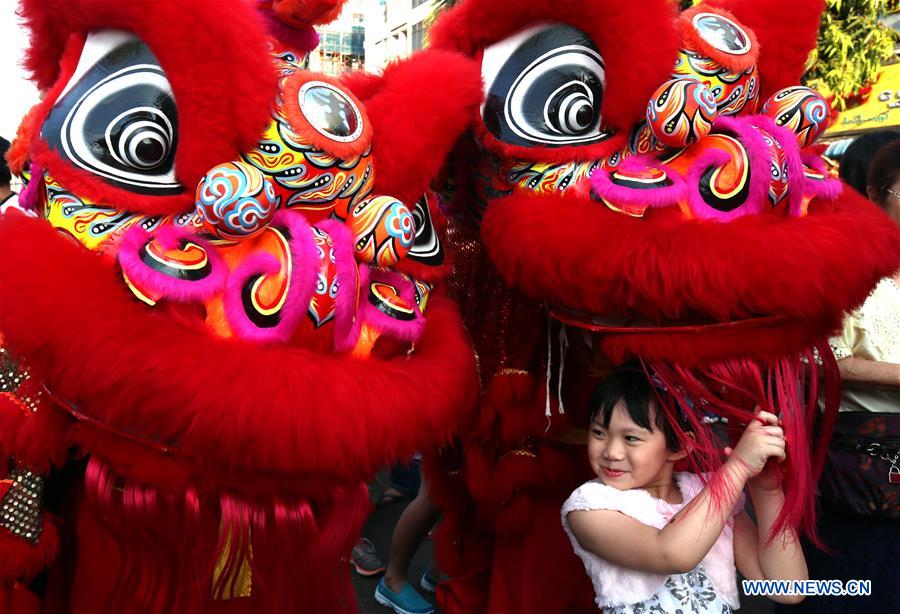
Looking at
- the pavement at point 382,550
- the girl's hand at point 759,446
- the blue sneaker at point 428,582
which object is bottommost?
the pavement at point 382,550

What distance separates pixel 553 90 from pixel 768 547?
91 centimetres

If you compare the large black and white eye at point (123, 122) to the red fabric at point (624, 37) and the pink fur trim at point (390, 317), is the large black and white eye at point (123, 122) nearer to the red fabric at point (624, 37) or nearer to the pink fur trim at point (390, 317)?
the pink fur trim at point (390, 317)

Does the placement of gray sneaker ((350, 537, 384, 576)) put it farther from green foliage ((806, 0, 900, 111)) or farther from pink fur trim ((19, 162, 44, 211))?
green foliage ((806, 0, 900, 111))

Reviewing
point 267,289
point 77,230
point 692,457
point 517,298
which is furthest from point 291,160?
point 692,457

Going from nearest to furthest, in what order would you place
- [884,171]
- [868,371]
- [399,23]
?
[868,371] < [884,171] < [399,23]

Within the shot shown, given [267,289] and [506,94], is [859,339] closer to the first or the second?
[506,94]

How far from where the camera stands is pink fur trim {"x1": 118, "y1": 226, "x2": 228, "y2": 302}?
42.6 inches

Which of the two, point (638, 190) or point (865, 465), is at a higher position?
point (638, 190)

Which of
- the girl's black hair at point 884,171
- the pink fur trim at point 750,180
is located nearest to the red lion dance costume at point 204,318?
the pink fur trim at point 750,180

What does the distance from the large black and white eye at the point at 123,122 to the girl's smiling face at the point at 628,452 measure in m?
0.83

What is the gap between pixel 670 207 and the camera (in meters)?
1.35

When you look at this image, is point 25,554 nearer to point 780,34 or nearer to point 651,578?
point 651,578

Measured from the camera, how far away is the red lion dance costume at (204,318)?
106 centimetres

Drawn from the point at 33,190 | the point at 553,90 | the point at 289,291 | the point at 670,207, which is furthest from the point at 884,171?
the point at 33,190
